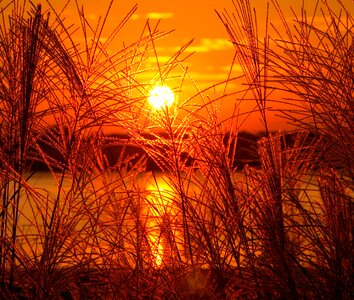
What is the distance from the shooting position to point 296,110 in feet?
3.70

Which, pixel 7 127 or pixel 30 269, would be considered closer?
pixel 30 269

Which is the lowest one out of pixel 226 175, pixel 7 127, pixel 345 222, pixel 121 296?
pixel 121 296

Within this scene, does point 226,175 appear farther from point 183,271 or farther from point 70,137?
point 70,137

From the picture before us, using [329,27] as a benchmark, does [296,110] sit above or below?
below

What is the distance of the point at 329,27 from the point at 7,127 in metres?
0.73

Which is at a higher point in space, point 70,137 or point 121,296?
point 70,137

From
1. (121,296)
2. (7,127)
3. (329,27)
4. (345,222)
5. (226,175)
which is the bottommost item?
(121,296)

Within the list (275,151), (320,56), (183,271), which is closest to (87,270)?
(183,271)

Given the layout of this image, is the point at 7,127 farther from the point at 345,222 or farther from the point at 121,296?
the point at 345,222

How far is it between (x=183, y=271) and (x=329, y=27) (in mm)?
606

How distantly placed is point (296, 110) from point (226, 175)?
0.77 ft

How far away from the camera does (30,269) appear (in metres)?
1.14

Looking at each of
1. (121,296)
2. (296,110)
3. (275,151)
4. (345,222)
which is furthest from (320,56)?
(121,296)

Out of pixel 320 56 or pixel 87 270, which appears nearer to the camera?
pixel 320 56
